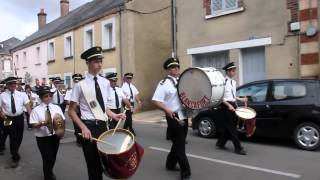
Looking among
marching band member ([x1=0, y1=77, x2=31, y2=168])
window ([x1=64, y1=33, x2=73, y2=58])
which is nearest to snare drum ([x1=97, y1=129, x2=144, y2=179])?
marching band member ([x1=0, y1=77, x2=31, y2=168])

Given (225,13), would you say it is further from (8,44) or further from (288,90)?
(8,44)

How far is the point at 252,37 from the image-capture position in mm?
15633

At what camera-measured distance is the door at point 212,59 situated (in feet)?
56.3

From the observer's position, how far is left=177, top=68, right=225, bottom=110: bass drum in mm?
7043

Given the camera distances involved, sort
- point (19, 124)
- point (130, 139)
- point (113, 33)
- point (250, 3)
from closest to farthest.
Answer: point (130, 139) → point (19, 124) → point (250, 3) → point (113, 33)

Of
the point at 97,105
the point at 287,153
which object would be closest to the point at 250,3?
the point at 287,153

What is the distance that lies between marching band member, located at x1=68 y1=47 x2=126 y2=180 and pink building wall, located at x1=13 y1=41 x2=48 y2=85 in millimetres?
28148

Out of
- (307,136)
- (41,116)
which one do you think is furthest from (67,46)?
(41,116)

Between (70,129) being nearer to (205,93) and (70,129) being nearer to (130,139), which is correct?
(205,93)

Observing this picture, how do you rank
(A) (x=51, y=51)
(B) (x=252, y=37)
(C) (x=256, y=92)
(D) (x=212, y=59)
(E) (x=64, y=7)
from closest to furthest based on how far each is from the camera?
(C) (x=256, y=92)
(B) (x=252, y=37)
(D) (x=212, y=59)
(A) (x=51, y=51)
(E) (x=64, y=7)

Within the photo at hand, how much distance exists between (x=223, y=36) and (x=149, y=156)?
28.1ft

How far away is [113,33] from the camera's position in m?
23.4

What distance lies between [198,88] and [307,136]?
3540mm

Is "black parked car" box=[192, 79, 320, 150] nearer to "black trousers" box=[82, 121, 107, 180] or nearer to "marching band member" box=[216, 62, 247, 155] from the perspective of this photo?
"marching band member" box=[216, 62, 247, 155]
